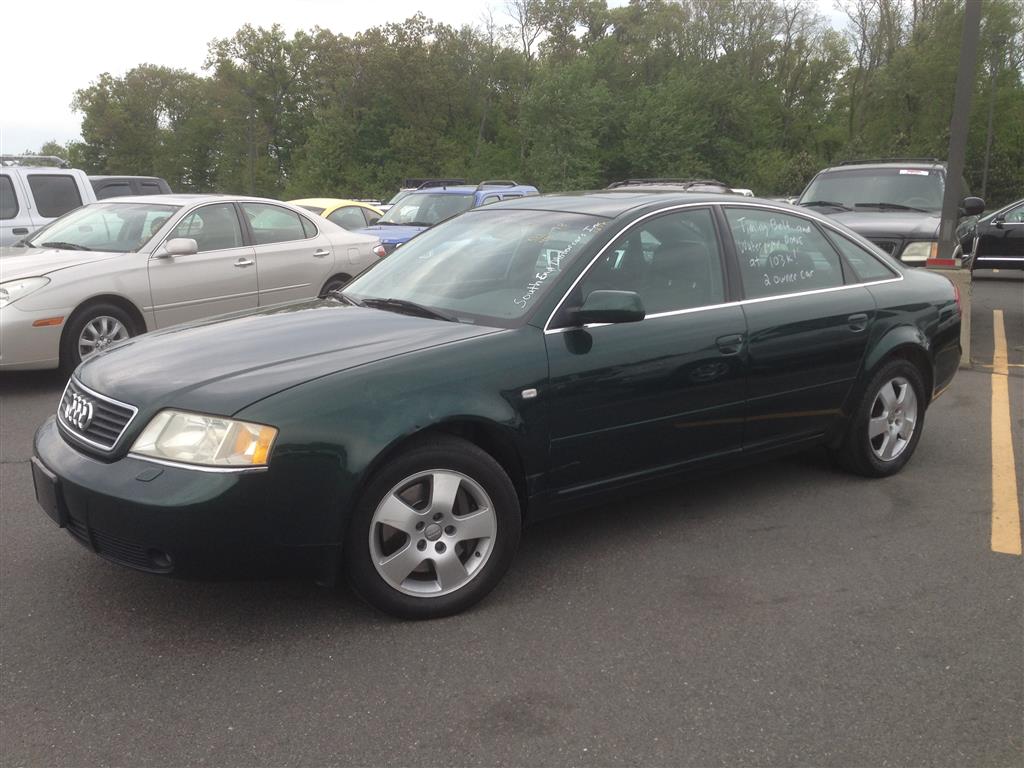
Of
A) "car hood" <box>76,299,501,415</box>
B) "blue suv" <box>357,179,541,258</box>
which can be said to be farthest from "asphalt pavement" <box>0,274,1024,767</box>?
"blue suv" <box>357,179,541,258</box>

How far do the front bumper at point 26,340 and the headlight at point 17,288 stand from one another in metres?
0.06

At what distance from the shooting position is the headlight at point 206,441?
305 cm

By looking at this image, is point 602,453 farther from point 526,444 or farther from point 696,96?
point 696,96

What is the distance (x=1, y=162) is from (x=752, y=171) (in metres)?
50.2

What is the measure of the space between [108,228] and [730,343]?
19.9ft

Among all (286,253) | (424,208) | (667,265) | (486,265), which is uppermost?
(486,265)

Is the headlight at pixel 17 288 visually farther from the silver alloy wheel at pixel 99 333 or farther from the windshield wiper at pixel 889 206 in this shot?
the windshield wiper at pixel 889 206

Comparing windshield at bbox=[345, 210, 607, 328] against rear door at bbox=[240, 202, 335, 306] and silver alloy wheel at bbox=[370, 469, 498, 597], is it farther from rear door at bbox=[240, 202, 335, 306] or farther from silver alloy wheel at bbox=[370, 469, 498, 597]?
rear door at bbox=[240, 202, 335, 306]

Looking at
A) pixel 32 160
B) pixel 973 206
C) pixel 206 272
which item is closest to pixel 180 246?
pixel 206 272

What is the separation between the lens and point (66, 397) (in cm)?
371

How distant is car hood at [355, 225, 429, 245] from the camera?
1306 cm

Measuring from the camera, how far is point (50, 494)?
3342mm

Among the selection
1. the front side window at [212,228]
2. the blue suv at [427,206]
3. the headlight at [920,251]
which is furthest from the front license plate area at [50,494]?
the blue suv at [427,206]

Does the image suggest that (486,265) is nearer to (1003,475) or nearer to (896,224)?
(1003,475)
